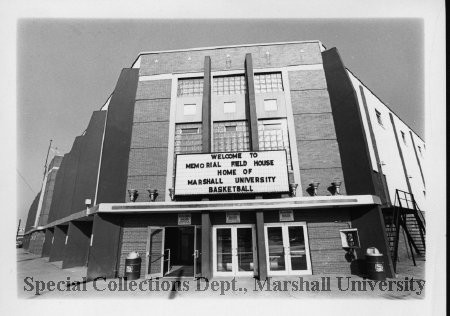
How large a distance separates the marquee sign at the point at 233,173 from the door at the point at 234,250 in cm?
208

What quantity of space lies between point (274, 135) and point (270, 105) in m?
1.89

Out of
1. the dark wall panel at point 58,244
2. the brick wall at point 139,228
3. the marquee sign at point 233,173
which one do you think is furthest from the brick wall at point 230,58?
the dark wall panel at point 58,244

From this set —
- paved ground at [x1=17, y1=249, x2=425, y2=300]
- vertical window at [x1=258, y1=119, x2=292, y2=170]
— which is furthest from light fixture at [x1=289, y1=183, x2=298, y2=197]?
paved ground at [x1=17, y1=249, x2=425, y2=300]

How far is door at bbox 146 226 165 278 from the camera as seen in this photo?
11.6m

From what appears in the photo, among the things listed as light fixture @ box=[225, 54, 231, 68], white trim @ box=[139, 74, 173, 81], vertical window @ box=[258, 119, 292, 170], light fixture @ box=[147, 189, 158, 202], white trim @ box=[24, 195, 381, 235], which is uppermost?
light fixture @ box=[225, 54, 231, 68]

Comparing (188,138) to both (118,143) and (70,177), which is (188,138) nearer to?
(118,143)

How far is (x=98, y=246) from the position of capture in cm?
1154

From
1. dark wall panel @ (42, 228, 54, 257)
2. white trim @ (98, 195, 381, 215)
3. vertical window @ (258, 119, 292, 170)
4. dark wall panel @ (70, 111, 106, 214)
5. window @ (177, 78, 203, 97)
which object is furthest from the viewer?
dark wall panel @ (42, 228, 54, 257)

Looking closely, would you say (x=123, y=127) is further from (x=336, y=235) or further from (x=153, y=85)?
(x=336, y=235)

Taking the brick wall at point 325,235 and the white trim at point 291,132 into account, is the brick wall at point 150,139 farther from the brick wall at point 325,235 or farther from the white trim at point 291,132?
the white trim at point 291,132

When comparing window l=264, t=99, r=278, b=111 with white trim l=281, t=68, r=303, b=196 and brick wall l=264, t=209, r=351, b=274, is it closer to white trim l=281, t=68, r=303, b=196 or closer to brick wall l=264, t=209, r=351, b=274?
white trim l=281, t=68, r=303, b=196

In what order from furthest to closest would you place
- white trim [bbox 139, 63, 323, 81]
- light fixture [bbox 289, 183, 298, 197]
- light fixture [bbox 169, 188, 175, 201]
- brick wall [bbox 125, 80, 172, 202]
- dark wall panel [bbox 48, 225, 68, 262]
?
1. dark wall panel [bbox 48, 225, 68, 262]
2. white trim [bbox 139, 63, 323, 81]
3. brick wall [bbox 125, 80, 172, 202]
4. light fixture [bbox 169, 188, 175, 201]
5. light fixture [bbox 289, 183, 298, 197]

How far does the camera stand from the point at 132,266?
35.2ft

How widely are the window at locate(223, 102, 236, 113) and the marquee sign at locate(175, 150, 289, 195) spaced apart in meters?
3.24
